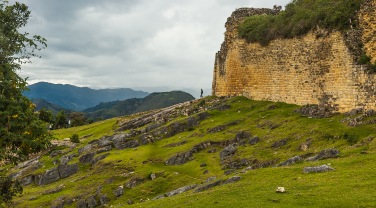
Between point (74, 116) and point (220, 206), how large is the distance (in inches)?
5748

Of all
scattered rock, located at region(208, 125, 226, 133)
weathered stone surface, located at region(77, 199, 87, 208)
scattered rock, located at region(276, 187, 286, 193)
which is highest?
scattered rock, located at region(208, 125, 226, 133)

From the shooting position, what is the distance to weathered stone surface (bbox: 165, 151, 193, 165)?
43594 millimetres

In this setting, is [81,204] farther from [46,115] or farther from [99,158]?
[46,115]

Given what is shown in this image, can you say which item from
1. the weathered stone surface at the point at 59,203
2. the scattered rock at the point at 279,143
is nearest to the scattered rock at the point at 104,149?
the weathered stone surface at the point at 59,203

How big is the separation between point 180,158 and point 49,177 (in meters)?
20.9

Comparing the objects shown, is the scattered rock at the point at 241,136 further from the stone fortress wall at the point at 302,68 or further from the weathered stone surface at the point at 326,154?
the weathered stone surface at the point at 326,154

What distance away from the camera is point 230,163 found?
37.7 m

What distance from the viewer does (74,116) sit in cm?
15912

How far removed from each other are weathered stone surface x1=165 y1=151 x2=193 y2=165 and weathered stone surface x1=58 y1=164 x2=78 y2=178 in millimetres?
16329

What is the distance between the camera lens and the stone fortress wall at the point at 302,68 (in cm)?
3959

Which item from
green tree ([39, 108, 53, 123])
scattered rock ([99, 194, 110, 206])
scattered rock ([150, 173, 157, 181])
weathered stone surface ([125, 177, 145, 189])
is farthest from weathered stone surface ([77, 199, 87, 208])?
green tree ([39, 108, 53, 123])

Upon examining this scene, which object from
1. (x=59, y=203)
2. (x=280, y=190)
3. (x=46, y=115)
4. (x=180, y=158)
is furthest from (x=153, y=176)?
(x=280, y=190)

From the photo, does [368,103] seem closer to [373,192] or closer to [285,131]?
[285,131]

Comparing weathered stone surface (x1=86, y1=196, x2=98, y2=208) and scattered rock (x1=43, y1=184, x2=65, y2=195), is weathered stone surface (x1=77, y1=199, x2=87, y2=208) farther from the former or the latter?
scattered rock (x1=43, y1=184, x2=65, y2=195)
